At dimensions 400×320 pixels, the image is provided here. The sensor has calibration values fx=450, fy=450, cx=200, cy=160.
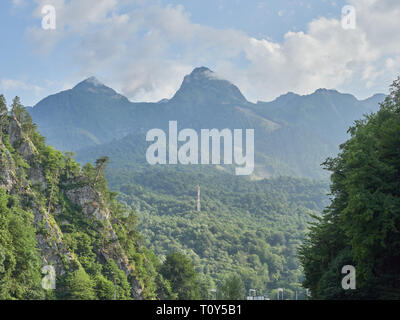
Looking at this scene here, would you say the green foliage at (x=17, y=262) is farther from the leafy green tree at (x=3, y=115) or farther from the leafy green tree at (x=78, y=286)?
the leafy green tree at (x=3, y=115)

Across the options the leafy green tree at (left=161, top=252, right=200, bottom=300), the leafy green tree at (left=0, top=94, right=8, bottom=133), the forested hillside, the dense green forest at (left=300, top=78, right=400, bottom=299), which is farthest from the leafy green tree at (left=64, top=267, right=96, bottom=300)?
the dense green forest at (left=300, top=78, right=400, bottom=299)

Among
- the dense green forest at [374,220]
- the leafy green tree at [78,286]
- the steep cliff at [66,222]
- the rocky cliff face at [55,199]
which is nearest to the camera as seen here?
the dense green forest at [374,220]

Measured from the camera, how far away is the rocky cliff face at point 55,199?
58500 millimetres

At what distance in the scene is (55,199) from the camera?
65.5 metres

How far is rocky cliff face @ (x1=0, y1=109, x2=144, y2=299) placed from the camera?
192 feet

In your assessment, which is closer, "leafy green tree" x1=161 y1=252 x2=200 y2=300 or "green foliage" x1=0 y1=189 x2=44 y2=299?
"green foliage" x1=0 y1=189 x2=44 y2=299

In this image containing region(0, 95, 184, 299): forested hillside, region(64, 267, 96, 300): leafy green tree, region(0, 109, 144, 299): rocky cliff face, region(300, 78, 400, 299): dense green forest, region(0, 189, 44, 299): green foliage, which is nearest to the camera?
region(300, 78, 400, 299): dense green forest

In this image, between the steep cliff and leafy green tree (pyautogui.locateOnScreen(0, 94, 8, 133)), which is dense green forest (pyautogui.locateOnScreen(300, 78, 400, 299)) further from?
leafy green tree (pyautogui.locateOnScreen(0, 94, 8, 133))

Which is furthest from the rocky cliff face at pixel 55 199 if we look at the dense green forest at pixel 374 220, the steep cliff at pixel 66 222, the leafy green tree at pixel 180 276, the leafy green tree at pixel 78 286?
the dense green forest at pixel 374 220

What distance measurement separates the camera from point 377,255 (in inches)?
956

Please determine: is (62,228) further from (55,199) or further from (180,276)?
(180,276)

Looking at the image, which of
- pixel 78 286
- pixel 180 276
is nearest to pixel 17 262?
pixel 78 286

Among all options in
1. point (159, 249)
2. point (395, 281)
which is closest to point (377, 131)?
point (395, 281)
